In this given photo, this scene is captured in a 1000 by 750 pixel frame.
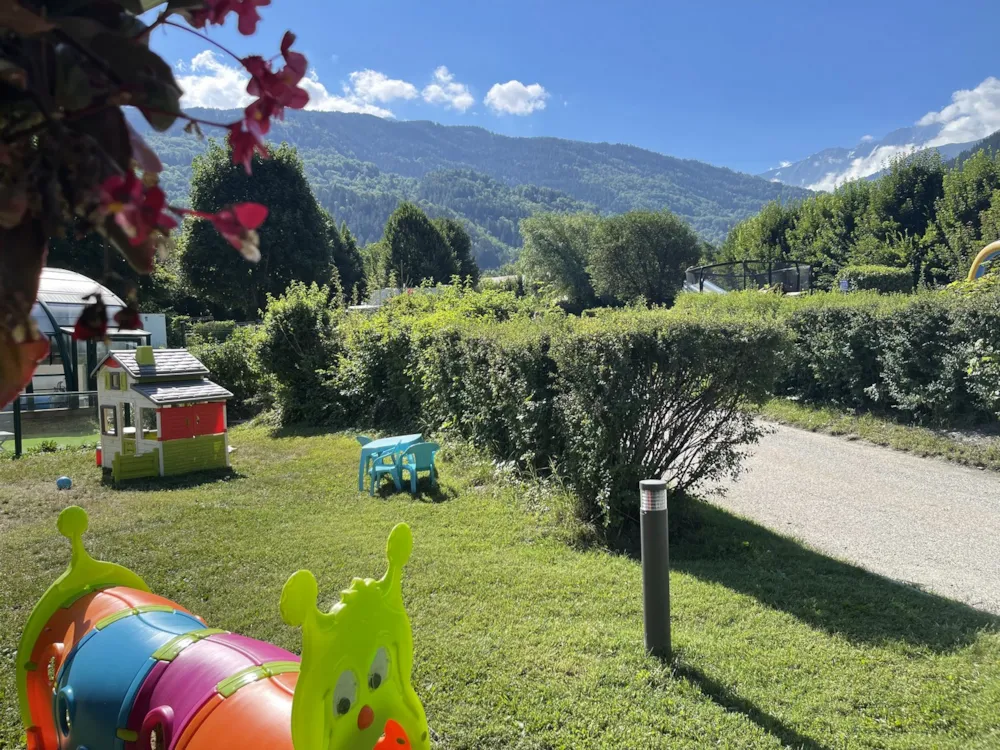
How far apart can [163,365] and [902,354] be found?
1144 centimetres

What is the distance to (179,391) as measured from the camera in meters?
10.1

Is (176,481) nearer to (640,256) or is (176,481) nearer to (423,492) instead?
(423,492)

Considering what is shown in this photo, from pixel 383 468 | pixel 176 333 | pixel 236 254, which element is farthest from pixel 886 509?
pixel 236 254

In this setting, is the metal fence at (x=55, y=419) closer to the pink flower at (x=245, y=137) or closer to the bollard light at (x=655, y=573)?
the bollard light at (x=655, y=573)

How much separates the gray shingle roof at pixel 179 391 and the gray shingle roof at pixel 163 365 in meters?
0.16

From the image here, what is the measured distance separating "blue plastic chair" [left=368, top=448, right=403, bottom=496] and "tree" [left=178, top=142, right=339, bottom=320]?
26259mm

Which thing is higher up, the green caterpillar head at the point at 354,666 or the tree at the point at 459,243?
the tree at the point at 459,243

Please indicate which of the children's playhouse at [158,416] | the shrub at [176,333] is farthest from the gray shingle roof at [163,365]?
the shrub at [176,333]

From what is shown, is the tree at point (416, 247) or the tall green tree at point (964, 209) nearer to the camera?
the tall green tree at point (964, 209)

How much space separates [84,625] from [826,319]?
12.5m

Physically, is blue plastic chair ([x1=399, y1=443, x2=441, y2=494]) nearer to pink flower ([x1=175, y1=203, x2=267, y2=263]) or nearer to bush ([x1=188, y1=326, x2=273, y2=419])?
pink flower ([x1=175, y1=203, x2=267, y2=263])

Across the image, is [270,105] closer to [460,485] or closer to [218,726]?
[218,726]

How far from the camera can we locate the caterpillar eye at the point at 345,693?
5.90 ft

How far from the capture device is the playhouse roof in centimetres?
998
